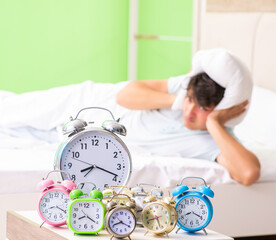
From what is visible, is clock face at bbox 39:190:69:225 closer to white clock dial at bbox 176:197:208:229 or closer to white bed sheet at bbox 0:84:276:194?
white clock dial at bbox 176:197:208:229

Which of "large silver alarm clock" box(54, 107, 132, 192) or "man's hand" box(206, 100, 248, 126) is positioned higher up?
"large silver alarm clock" box(54, 107, 132, 192)

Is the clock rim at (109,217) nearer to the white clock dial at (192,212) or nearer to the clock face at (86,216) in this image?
the clock face at (86,216)

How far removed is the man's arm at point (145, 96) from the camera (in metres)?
2.60

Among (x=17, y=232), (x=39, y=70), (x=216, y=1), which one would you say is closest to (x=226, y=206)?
(x=17, y=232)

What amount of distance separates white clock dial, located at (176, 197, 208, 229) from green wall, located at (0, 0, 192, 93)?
2.92 meters

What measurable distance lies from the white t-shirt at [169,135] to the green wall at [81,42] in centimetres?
165

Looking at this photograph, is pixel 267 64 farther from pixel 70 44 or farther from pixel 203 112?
pixel 70 44

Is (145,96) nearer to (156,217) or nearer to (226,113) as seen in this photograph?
(226,113)

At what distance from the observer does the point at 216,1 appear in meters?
3.68

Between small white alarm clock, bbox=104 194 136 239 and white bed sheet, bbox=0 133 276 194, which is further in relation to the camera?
white bed sheet, bbox=0 133 276 194

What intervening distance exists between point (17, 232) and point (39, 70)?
2990mm

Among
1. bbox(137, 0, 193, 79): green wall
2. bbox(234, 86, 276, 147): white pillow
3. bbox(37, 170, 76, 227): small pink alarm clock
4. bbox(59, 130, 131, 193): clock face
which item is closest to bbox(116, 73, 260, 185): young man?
bbox(234, 86, 276, 147): white pillow

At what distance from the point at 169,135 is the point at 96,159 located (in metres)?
1.13

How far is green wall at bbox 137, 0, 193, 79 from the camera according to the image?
4.33m
